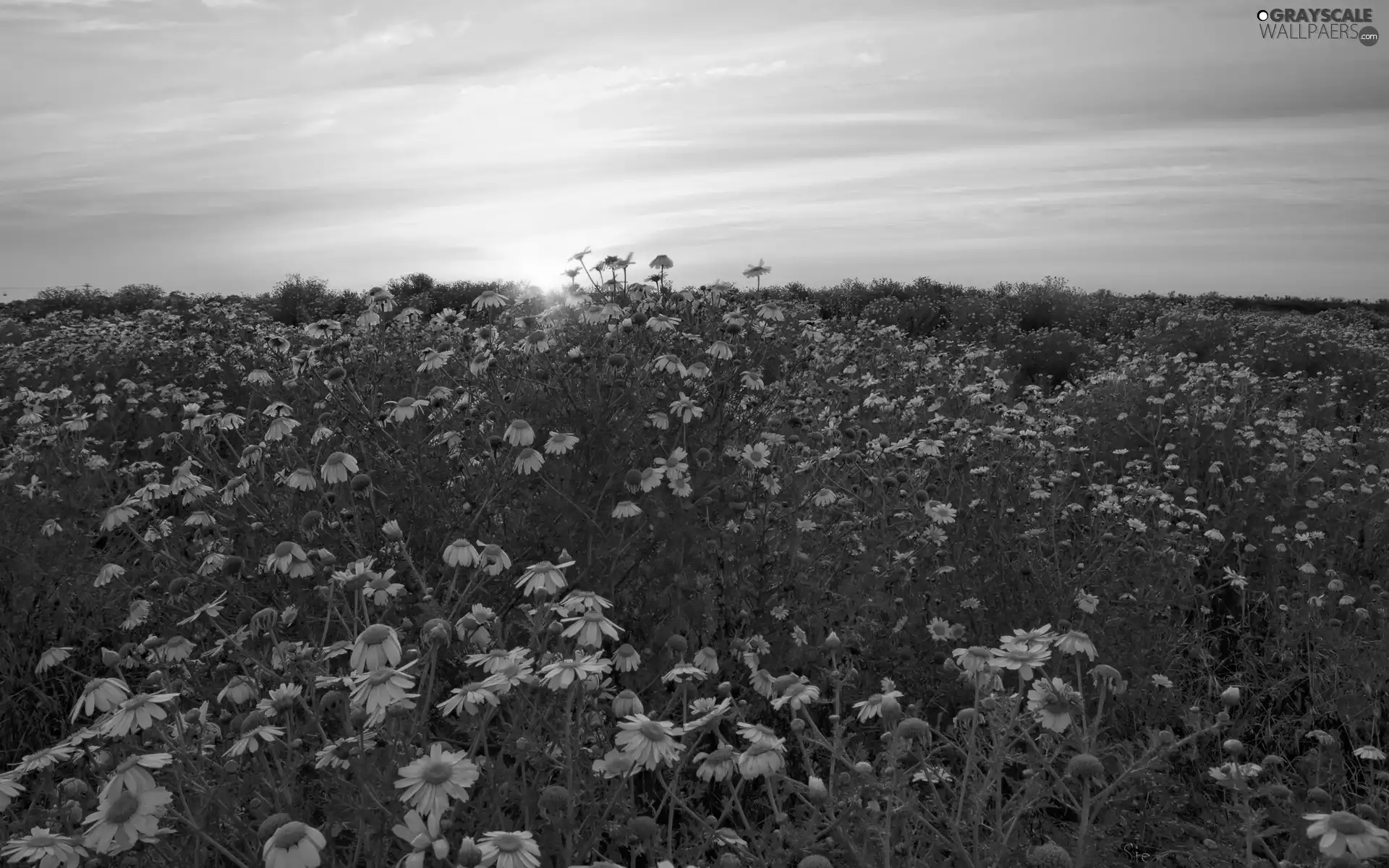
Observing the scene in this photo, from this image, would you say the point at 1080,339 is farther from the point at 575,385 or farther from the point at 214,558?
the point at 214,558

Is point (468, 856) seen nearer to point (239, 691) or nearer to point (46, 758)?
point (239, 691)

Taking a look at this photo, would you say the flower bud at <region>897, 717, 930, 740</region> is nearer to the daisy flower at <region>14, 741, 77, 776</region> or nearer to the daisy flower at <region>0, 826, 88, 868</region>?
the daisy flower at <region>0, 826, 88, 868</region>

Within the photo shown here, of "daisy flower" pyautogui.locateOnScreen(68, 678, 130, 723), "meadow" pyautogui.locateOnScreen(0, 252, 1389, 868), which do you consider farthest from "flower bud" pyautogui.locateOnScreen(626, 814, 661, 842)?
"daisy flower" pyautogui.locateOnScreen(68, 678, 130, 723)

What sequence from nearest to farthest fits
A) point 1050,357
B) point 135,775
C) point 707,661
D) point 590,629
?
point 135,775
point 590,629
point 707,661
point 1050,357

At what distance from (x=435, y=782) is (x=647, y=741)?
1.43 ft

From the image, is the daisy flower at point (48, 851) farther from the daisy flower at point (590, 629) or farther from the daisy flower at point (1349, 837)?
the daisy flower at point (1349, 837)

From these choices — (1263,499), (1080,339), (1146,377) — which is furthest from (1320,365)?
(1263,499)

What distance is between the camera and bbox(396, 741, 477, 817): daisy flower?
5.23 ft

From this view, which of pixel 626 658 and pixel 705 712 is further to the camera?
pixel 626 658

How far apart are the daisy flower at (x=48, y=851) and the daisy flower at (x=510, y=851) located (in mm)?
865

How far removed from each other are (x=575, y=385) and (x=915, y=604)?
6.20 feet

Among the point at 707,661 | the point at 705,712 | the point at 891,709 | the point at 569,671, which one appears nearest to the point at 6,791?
the point at 569,671

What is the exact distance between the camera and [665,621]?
3.21 meters

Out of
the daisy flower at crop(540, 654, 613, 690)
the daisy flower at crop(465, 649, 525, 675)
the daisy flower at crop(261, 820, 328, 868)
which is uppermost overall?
the daisy flower at crop(540, 654, 613, 690)
